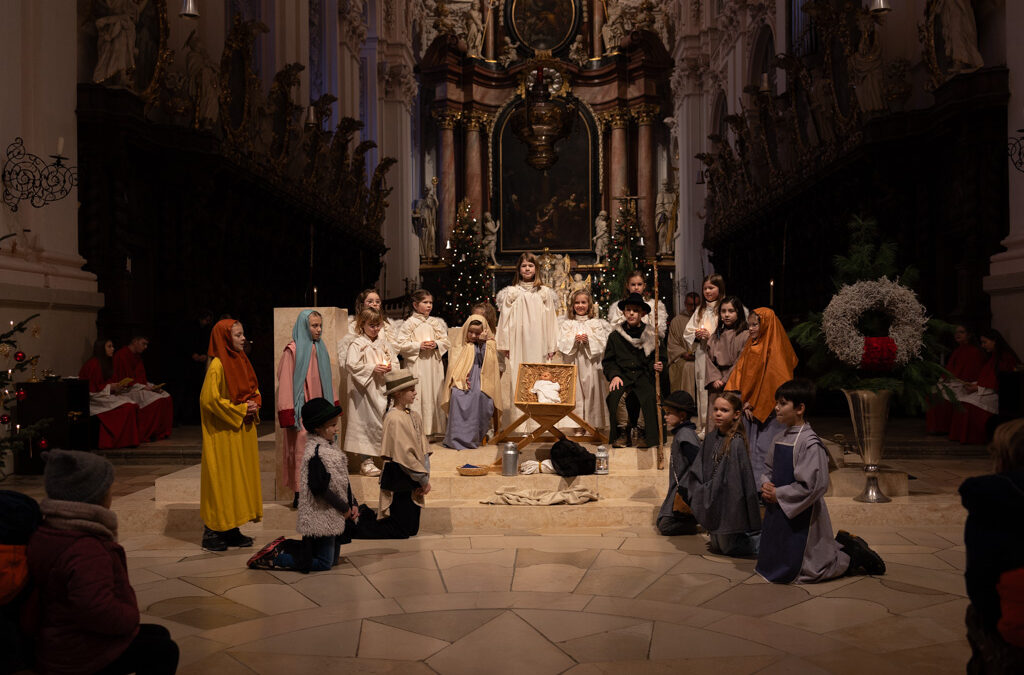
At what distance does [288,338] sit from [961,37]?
8.71 meters

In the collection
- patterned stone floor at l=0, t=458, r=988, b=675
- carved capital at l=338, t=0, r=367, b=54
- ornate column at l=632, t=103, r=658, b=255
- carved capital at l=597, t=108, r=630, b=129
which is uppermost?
carved capital at l=338, t=0, r=367, b=54

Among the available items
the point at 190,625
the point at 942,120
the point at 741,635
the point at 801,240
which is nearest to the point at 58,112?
the point at 190,625

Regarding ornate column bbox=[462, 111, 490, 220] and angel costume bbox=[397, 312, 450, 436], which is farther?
ornate column bbox=[462, 111, 490, 220]

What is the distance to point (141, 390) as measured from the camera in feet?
35.8

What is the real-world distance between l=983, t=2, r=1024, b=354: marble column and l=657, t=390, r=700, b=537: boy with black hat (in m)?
5.58

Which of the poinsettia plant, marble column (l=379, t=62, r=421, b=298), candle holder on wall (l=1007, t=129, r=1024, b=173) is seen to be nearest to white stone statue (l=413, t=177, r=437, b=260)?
marble column (l=379, t=62, r=421, b=298)

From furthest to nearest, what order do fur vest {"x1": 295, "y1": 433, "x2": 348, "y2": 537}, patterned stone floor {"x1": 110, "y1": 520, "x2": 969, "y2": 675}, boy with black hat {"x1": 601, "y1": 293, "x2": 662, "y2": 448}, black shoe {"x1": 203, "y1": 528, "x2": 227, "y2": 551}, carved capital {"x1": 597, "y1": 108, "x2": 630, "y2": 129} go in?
carved capital {"x1": 597, "y1": 108, "x2": 630, "y2": 129} → boy with black hat {"x1": 601, "y1": 293, "x2": 662, "y2": 448} → black shoe {"x1": 203, "y1": 528, "x2": 227, "y2": 551} → fur vest {"x1": 295, "y1": 433, "x2": 348, "y2": 537} → patterned stone floor {"x1": 110, "y1": 520, "x2": 969, "y2": 675}

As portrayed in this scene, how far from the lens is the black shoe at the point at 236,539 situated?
6727mm

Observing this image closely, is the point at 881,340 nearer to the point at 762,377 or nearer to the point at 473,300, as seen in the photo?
the point at 762,377

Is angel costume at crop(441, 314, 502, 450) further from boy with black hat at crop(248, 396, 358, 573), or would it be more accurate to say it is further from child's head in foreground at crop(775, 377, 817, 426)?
child's head in foreground at crop(775, 377, 817, 426)

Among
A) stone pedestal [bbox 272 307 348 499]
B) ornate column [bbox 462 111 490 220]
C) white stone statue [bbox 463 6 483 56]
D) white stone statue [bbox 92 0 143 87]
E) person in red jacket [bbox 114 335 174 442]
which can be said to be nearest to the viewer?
stone pedestal [bbox 272 307 348 499]

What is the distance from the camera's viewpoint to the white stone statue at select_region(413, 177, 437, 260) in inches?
1168

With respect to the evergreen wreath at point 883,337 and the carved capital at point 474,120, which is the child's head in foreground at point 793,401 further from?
the carved capital at point 474,120

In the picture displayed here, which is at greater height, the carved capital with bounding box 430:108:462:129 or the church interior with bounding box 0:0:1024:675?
the carved capital with bounding box 430:108:462:129
